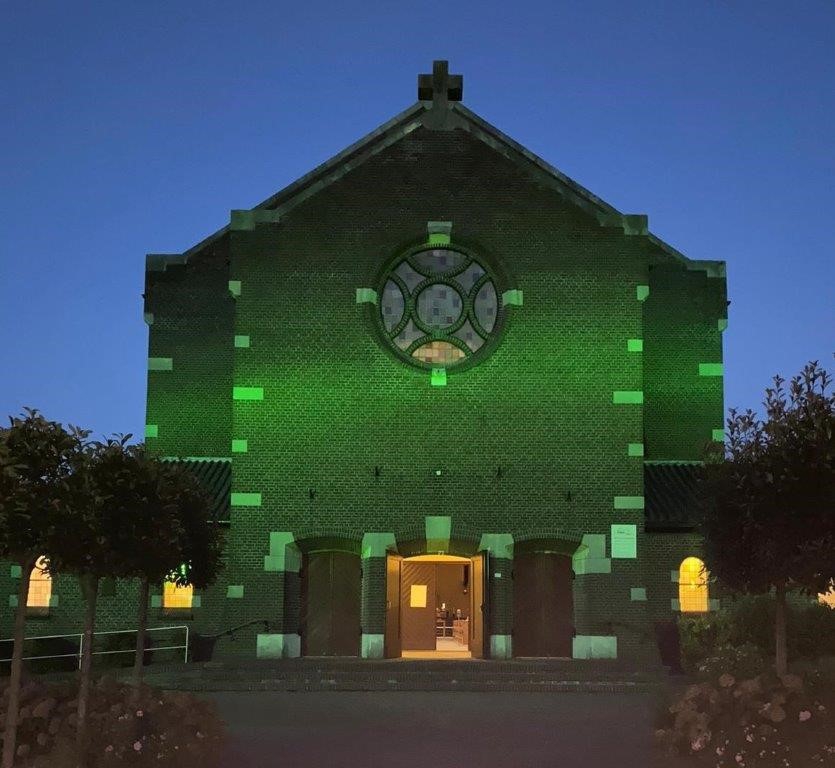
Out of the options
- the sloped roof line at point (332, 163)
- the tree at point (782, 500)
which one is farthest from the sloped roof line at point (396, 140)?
the tree at point (782, 500)

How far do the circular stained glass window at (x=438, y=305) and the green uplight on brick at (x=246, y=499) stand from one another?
16.6 ft

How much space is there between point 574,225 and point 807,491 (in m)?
15.9

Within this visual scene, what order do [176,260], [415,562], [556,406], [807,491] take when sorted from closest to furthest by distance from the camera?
[807,491], [556,406], [415,562], [176,260]

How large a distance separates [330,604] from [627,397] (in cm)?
874

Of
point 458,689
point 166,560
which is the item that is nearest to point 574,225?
point 458,689

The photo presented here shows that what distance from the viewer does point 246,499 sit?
28406mm

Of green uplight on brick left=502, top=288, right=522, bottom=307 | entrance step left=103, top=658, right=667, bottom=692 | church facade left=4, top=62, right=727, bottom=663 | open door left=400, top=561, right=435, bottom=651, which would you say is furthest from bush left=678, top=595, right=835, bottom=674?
green uplight on brick left=502, top=288, right=522, bottom=307

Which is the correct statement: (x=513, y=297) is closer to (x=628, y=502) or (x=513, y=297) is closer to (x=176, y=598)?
(x=628, y=502)

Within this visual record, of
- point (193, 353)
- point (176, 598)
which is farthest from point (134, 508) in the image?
point (193, 353)

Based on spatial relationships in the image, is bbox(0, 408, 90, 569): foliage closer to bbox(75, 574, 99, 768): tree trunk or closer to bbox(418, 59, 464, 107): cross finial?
bbox(75, 574, 99, 768): tree trunk

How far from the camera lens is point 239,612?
28016 millimetres

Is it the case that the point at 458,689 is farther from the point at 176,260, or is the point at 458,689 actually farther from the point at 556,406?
the point at 176,260

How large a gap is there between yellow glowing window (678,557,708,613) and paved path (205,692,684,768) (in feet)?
23.7

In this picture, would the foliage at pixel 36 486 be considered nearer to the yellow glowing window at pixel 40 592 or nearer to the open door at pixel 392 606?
the open door at pixel 392 606
